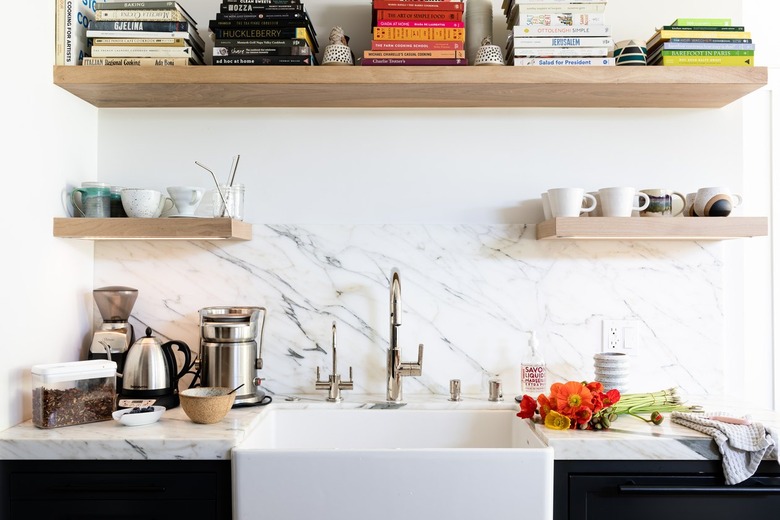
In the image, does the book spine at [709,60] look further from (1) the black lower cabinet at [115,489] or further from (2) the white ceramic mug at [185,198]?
(1) the black lower cabinet at [115,489]

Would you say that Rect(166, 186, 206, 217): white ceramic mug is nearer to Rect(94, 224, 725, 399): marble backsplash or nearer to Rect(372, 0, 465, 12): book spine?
Rect(94, 224, 725, 399): marble backsplash

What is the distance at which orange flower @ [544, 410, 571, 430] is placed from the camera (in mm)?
1785

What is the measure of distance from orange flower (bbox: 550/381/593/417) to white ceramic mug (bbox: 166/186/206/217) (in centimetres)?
120

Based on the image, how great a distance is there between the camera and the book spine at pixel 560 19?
2.04m

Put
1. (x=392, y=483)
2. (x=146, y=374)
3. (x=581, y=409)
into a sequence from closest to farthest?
(x=392, y=483)
(x=581, y=409)
(x=146, y=374)

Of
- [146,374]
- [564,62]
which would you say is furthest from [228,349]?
[564,62]

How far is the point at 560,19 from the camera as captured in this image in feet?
6.70

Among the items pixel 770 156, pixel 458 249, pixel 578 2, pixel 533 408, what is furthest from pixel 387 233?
pixel 770 156

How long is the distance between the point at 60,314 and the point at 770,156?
8.01 feet

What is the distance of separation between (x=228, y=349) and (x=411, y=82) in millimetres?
960

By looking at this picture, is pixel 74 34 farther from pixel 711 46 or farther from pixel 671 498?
pixel 671 498

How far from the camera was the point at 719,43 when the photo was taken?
2.04 metres

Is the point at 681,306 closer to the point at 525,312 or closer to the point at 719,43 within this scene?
the point at 525,312

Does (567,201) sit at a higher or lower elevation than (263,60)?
lower
